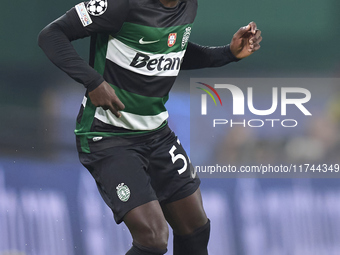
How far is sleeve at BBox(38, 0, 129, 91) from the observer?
7.97 ft

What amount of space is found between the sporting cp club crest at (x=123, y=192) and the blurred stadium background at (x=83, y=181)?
124 centimetres

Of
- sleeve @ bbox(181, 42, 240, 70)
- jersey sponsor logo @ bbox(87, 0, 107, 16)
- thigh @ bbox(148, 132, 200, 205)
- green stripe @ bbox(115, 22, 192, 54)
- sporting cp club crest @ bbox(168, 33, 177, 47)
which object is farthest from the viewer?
sleeve @ bbox(181, 42, 240, 70)

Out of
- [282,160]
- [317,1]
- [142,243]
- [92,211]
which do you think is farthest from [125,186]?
[317,1]

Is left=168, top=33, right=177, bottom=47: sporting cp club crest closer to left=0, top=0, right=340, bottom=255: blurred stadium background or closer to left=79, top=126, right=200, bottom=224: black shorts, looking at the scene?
left=79, top=126, right=200, bottom=224: black shorts

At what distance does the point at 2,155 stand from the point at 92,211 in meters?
0.66

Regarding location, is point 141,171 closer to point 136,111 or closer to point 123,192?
point 123,192

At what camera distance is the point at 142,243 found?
250 centimetres

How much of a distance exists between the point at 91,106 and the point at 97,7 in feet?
1.51

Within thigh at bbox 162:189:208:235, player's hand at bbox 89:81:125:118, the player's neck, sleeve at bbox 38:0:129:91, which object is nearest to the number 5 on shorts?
thigh at bbox 162:189:208:235

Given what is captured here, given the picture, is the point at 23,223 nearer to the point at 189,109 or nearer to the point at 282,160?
the point at 189,109

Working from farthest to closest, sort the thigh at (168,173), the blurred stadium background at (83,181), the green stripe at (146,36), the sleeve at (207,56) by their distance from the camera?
the blurred stadium background at (83,181), the sleeve at (207,56), the thigh at (168,173), the green stripe at (146,36)

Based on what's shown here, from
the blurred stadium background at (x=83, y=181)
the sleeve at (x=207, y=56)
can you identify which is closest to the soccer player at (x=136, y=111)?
the sleeve at (x=207, y=56)

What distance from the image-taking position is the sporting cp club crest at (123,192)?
2.52 m

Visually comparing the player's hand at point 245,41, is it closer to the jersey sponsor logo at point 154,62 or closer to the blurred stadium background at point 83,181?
the jersey sponsor logo at point 154,62
